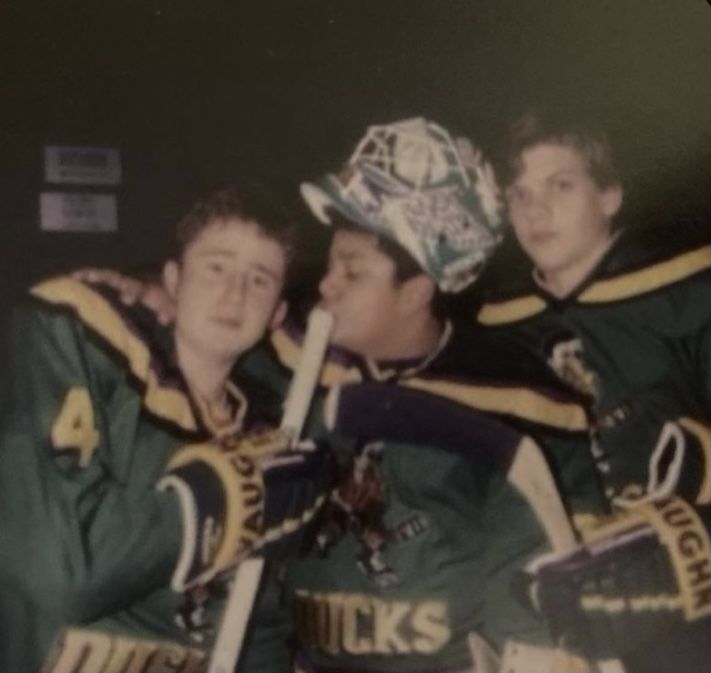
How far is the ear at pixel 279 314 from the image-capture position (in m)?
1.25

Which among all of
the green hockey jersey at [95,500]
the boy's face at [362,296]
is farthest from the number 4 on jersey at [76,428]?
the boy's face at [362,296]

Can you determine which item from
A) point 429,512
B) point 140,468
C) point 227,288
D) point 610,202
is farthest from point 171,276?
point 610,202

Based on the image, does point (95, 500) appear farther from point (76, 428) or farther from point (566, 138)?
point (566, 138)

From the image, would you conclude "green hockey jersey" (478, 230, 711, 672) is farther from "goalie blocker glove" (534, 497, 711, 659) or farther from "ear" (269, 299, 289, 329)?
"ear" (269, 299, 289, 329)

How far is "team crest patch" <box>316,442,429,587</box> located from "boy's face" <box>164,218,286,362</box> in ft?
0.46

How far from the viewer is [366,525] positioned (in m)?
1.24

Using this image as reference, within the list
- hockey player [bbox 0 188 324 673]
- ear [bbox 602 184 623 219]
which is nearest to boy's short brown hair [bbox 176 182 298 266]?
hockey player [bbox 0 188 324 673]

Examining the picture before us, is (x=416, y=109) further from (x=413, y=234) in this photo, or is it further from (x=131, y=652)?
(x=131, y=652)

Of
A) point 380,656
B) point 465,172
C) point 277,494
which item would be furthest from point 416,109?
point 380,656

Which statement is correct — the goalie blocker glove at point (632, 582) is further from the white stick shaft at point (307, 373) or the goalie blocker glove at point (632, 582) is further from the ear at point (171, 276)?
the ear at point (171, 276)

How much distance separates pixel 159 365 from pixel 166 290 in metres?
0.06

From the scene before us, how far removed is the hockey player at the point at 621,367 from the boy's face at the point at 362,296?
3.2 inches

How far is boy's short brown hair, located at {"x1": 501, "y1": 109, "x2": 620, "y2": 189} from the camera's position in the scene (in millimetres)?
1316

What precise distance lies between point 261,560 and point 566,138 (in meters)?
0.45
